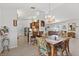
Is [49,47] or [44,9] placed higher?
[44,9]

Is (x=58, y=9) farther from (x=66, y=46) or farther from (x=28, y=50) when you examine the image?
(x=28, y=50)

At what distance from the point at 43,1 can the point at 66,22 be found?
0.46m

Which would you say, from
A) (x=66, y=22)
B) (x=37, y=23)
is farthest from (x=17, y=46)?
(x=66, y=22)

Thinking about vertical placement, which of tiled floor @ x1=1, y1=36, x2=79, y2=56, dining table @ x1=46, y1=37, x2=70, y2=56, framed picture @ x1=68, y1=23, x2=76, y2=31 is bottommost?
tiled floor @ x1=1, y1=36, x2=79, y2=56

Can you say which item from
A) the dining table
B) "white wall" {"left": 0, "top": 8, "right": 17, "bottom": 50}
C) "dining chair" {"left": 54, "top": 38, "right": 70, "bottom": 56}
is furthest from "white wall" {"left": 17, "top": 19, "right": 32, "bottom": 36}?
"dining chair" {"left": 54, "top": 38, "right": 70, "bottom": 56}

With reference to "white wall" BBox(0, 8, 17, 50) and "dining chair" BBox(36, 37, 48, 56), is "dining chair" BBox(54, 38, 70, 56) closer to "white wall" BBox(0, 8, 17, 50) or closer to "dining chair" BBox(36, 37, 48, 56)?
"dining chair" BBox(36, 37, 48, 56)

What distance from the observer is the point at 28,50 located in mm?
2170

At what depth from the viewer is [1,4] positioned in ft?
7.06

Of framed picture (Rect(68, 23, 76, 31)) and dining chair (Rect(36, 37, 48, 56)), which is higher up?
framed picture (Rect(68, 23, 76, 31))

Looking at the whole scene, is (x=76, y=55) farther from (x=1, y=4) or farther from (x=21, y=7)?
(x=1, y=4)

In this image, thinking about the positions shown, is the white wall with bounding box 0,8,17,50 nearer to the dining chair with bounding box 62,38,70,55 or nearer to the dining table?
the dining table

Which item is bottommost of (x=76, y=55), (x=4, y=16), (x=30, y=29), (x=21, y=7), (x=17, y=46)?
(x=76, y=55)

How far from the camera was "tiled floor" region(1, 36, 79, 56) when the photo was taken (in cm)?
212

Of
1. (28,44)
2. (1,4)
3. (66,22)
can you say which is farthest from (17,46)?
(66,22)
